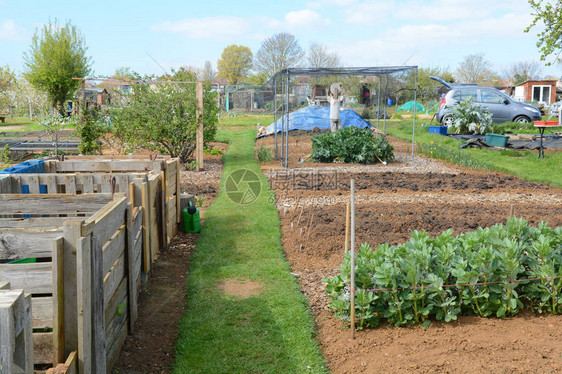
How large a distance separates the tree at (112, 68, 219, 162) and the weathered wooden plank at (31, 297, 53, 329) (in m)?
11.5

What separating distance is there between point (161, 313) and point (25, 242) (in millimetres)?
2243

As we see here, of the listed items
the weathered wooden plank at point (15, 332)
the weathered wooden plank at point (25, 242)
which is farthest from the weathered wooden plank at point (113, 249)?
the weathered wooden plank at point (15, 332)

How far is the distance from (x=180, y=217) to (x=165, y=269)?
188 cm

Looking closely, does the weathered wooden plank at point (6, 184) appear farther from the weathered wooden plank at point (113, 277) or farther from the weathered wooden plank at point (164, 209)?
the weathered wooden plank at point (164, 209)

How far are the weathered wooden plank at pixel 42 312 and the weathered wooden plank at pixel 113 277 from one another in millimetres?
552

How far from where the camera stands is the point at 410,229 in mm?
7367

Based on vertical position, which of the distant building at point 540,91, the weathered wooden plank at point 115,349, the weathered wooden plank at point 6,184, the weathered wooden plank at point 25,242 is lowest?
the weathered wooden plank at point 115,349

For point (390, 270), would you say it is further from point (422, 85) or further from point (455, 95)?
point (422, 85)

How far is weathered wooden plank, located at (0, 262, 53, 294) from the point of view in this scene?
296 centimetres

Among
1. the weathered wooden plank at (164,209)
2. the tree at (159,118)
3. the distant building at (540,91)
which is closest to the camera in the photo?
the weathered wooden plank at (164,209)

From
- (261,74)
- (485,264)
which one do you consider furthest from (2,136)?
(261,74)

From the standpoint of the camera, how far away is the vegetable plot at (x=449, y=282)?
173 inches

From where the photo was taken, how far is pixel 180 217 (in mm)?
8188

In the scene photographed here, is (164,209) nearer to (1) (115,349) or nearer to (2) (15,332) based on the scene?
(1) (115,349)
